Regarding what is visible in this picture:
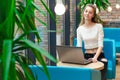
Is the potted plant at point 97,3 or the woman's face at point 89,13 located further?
the potted plant at point 97,3

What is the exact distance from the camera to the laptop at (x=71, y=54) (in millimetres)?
3356

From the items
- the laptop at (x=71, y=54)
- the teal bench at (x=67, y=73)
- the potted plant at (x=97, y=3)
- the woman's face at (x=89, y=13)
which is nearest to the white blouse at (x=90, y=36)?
the woman's face at (x=89, y=13)

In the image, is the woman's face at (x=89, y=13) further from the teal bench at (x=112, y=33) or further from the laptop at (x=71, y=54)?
the teal bench at (x=112, y=33)

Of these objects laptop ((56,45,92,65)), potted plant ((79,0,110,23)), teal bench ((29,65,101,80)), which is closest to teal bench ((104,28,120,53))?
potted plant ((79,0,110,23))

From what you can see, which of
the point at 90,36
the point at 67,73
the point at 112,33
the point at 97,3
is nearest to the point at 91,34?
the point at 90,36

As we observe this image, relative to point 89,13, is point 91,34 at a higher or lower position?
lower

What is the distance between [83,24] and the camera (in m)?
4.43

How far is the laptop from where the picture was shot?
3.36m

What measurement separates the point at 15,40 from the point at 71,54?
85.8 inches

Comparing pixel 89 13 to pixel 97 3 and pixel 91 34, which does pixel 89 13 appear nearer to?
pixel 91 34

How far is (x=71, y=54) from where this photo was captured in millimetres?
3426

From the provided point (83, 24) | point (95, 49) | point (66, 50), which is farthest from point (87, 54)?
point (66, 50)

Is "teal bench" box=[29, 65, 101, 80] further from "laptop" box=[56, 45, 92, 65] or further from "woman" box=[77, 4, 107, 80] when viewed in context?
"woman" box=[77, 4, 107, 80]

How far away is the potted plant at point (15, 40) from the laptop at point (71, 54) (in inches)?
77.6
